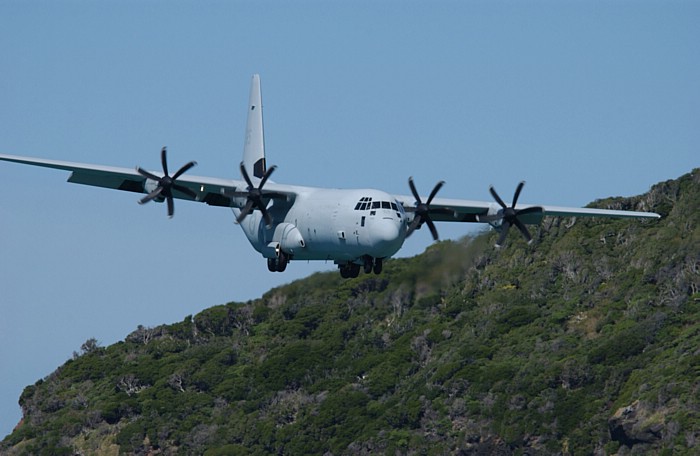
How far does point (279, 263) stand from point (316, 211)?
3.21m

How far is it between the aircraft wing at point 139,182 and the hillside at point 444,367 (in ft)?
79.3

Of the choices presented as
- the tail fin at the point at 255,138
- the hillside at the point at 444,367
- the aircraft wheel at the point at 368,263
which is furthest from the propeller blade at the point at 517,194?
the hillside at the point at 444,367

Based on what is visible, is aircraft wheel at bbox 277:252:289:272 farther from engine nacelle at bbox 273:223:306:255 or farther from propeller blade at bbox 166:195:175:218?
propeller blade at bbox 166:195:175:218

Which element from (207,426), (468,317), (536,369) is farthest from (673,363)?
(207,426)

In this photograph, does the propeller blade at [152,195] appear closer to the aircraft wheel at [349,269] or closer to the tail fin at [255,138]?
the aircraft wheel at [349,269]

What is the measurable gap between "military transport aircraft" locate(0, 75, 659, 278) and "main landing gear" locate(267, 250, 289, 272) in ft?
0.13

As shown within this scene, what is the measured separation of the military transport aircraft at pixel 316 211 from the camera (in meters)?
47.2

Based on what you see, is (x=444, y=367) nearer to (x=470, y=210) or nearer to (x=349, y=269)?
(x=470, y=210)

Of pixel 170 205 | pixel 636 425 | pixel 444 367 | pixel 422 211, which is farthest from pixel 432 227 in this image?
pixel 444 367

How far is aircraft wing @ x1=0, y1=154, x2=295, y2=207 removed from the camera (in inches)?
1986

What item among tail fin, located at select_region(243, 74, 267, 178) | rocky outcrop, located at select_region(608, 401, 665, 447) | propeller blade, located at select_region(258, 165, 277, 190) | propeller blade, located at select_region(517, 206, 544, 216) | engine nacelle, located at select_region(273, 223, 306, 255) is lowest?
rocky outcrop, located at select_region(608, 401, 665, 447)

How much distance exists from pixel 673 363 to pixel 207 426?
34.6 m

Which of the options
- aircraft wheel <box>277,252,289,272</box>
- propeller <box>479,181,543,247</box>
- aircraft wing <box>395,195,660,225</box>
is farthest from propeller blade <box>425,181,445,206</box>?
aircraft wheel <box>277,252,289,272</box>

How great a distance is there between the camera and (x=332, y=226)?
159ft
